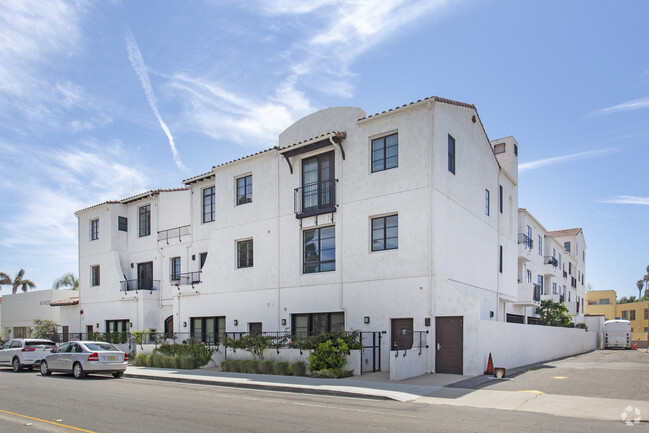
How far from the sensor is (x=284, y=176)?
2373cm

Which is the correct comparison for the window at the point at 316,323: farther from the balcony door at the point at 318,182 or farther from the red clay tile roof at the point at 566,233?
the red clay tile roof at the point at 566,233

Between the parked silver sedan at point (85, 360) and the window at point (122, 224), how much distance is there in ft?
46.1

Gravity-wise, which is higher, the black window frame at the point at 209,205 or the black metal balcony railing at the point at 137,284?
the black window frame at the point at 209,205

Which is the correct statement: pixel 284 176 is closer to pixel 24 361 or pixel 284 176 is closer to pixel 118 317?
pixel 24 361

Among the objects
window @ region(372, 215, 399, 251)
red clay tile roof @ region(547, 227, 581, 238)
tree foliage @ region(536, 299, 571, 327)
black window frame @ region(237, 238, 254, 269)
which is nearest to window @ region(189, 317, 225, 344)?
Answer: black window frame @ region(237, 238, 254, 269)

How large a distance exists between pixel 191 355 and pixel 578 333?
27328 mm

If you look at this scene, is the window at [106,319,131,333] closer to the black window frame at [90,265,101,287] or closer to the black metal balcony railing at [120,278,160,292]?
the black metal balcony railing at [120,278,160,292]

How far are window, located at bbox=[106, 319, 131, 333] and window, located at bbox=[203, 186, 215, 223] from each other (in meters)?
8.85

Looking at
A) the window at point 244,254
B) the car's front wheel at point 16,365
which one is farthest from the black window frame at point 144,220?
the car's front wheel at point 16,365

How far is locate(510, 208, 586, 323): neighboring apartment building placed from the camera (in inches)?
1403

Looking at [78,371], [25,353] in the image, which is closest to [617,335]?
[78,371]

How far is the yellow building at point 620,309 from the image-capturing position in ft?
223

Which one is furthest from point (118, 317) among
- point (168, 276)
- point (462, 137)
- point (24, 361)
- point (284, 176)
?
point (462, 137)

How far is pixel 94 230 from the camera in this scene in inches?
1394
